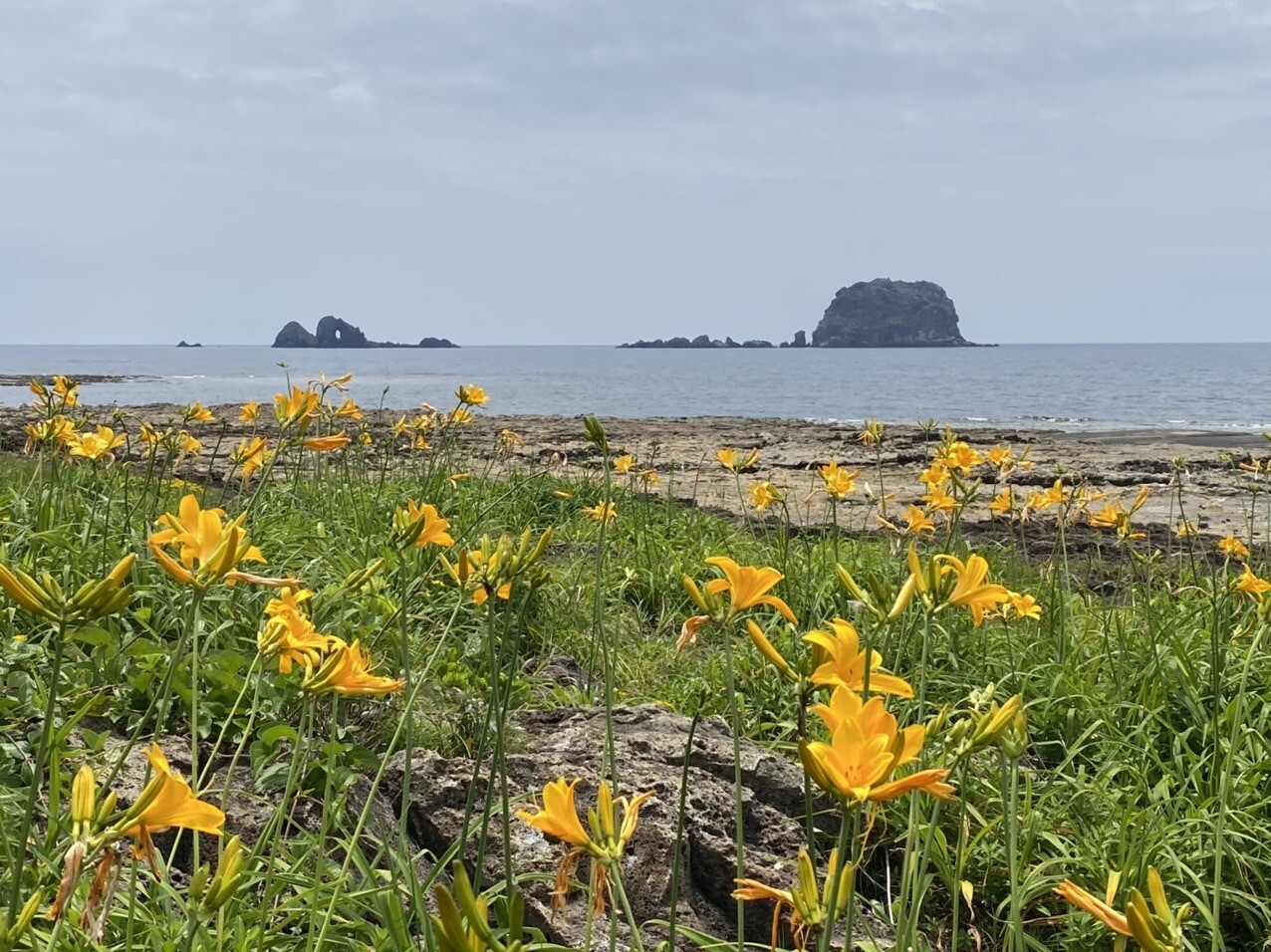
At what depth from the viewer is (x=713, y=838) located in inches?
89.7

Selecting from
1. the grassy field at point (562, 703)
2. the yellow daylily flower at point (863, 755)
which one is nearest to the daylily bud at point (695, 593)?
the grassy field at point (562, 703)

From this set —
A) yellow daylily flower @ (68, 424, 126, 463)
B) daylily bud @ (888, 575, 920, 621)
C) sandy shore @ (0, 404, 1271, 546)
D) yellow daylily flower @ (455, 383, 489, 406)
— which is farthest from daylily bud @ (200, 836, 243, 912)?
sandy shore @ (0, 404, 1271, 546)

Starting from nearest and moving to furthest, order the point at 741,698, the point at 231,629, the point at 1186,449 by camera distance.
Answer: the point at 231,629
the point at 741,698
the point at 1186,449

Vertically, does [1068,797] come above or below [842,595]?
below

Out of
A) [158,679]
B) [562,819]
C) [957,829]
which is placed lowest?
[957,829]

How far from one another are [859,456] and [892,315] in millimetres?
141343

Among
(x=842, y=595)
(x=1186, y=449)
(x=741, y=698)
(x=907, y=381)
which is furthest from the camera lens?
(x=907, y=381)

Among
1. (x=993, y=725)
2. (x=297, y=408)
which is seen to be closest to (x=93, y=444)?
(x=297, y=408)

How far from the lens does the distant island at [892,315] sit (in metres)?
149

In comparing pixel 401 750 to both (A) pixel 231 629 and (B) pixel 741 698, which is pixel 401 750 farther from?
(B) pixel 741 698

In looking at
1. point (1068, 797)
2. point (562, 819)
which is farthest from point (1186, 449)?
point (562, 819)

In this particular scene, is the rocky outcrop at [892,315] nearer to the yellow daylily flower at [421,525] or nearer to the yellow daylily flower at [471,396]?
the yellow daylily flower at [471,396]

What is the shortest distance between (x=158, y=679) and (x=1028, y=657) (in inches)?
102

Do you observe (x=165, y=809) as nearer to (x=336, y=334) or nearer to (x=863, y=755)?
(x=863, y=755)
